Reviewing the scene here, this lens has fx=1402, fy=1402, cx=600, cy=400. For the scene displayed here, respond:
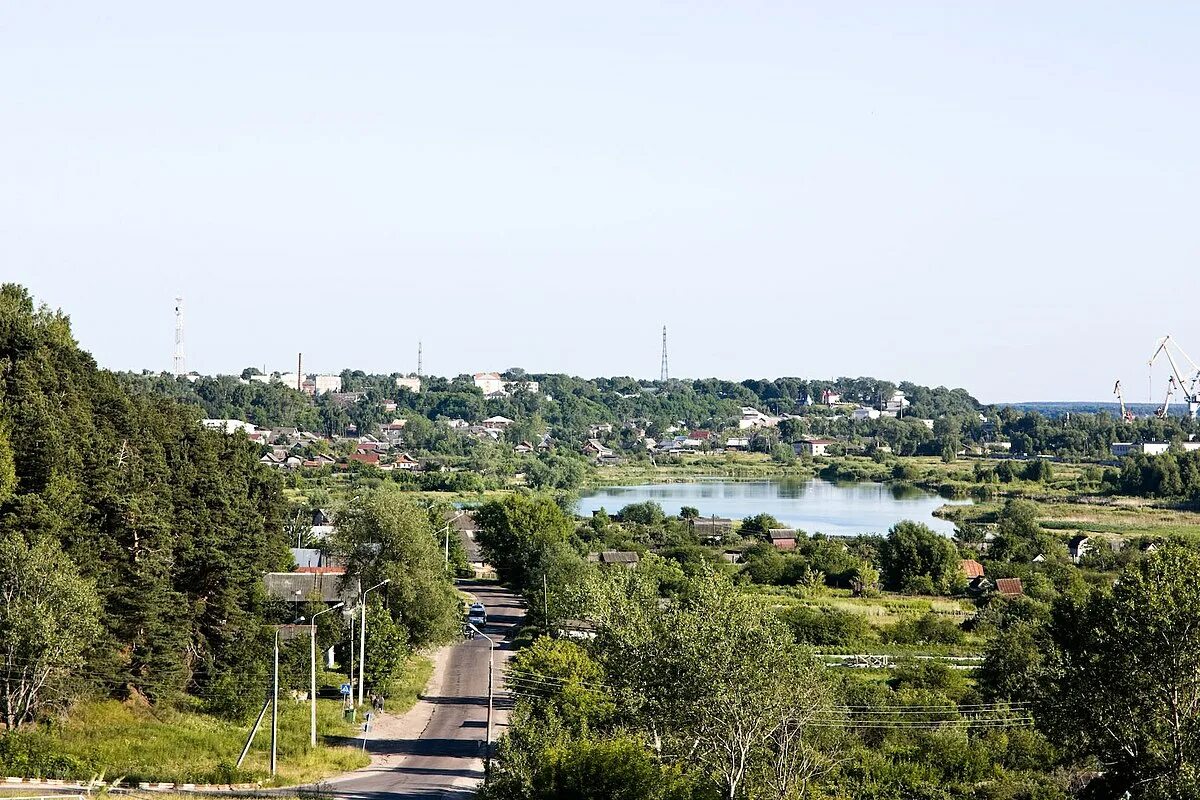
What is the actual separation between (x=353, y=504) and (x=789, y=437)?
10082cm

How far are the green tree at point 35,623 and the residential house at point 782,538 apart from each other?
32.8 metres

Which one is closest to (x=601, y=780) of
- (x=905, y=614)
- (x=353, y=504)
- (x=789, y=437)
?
(x=353, y=504)

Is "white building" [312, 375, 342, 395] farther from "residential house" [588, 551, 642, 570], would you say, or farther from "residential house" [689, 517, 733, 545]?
"residential house" [588, 551, 642, 570]

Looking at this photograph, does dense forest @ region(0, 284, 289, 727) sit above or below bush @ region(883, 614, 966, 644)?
above

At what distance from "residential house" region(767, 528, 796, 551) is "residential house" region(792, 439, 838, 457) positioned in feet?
212

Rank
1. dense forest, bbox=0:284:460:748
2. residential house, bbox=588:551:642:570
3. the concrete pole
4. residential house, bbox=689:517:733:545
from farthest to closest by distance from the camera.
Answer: residential house, bbox=689:517:733:545, residential house, bbox=588:551:642:570, the concrete pole, dense forest, bbox=0:284:460:748

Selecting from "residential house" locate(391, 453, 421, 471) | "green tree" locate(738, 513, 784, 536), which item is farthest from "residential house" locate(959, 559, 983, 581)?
"residential house" locate(391, 453, 421, 471)

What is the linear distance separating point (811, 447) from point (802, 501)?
138 ft

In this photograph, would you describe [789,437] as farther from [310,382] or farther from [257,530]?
[257,530]

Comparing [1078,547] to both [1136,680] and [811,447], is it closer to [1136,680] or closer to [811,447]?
[1136,680]

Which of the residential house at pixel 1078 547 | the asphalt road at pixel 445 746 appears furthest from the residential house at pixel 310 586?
the residential house at pixel 1078 547

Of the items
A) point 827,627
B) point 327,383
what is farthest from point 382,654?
point 327,383

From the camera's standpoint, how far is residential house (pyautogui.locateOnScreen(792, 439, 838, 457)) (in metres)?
118

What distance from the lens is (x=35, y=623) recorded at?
18469 mm
